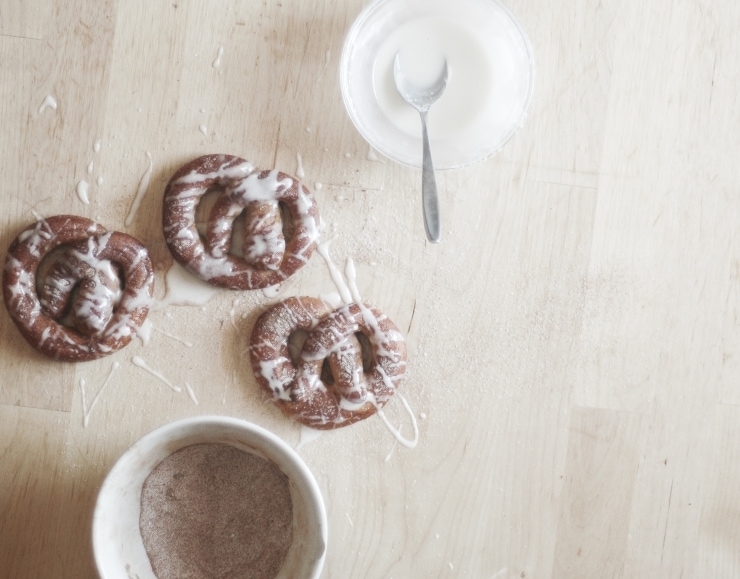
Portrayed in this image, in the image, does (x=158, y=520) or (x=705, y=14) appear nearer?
(x=158, y=520)

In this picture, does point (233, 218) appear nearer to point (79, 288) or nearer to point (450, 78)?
point (79, 288)

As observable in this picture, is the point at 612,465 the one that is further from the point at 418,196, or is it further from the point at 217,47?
the point at 217,47

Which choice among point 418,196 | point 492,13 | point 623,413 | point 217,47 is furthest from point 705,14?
point 217,47

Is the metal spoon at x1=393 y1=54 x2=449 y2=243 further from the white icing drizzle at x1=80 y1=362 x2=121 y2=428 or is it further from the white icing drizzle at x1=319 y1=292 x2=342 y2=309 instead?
the white icing drizzle at x1=80 y1=362 x2=121 y2=428

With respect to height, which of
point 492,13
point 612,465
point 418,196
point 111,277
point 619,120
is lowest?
point 612,465

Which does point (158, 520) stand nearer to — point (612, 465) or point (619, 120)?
point (612, 465)

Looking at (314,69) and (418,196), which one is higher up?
(314,69)

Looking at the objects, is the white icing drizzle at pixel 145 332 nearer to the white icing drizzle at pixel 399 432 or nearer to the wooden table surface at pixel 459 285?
the wooden table surface at pixel 459 285
